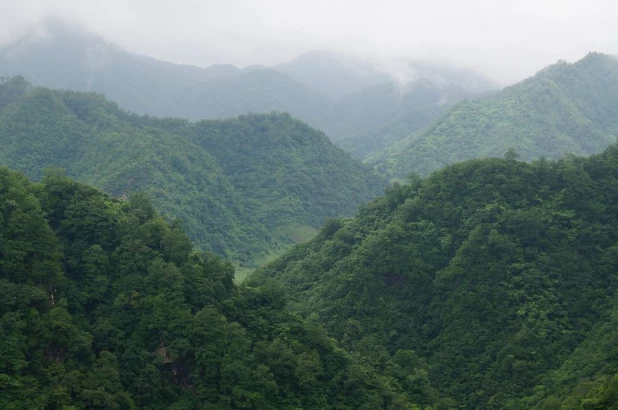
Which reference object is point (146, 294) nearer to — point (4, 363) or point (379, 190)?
point (4, 363)

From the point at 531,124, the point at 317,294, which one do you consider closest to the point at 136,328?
the point at 317,294

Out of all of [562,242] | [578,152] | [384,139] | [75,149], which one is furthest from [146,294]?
[384,139]

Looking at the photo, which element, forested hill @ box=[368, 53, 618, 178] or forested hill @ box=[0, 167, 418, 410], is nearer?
forested hill @ box=[0, 167, 418, 410]

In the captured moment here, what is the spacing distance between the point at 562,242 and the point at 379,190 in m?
51.1

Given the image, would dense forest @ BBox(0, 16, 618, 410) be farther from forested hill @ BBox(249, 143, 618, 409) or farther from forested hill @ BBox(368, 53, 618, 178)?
forested hill @ BBox(368, 53, 618, 178)

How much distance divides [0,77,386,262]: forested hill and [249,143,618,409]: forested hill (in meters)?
25.5

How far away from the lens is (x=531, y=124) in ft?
349

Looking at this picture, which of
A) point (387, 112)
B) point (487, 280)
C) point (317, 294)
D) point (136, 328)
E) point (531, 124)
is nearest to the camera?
point (136, 328)

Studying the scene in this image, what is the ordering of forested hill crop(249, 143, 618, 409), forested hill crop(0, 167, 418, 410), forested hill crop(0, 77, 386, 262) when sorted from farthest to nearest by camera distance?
forested hill crop(0, 77, 386, 262) → forested hill crop(249, 143, 618, 409) → forested hill crop(0, 167, 418, 410)

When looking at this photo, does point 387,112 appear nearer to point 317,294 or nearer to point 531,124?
point 531,124

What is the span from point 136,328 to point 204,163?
5134 centimetres

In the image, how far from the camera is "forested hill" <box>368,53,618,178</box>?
10156cm

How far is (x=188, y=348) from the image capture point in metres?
27.9

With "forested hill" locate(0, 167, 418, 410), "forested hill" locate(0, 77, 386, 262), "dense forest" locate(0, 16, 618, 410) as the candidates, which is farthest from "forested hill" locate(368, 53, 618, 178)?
"forested hill" locate(0, 167, 418, 410)
